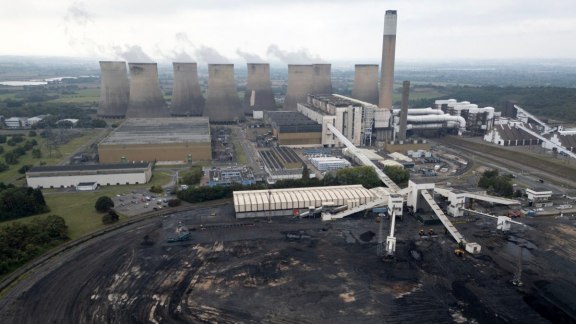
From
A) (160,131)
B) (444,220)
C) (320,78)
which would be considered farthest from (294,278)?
(320,78)

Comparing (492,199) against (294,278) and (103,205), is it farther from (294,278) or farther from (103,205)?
(103,205)

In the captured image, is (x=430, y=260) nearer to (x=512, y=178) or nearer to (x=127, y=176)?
(x=512, y=178)

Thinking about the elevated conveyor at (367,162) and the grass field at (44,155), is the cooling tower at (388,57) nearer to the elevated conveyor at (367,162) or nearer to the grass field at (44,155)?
the elevated conveyor at (367,162)

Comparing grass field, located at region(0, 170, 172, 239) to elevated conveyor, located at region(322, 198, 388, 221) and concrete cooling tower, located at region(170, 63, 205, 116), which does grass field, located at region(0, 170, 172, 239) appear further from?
concrete cooling tower, located at region(170, 63, 205, 116)

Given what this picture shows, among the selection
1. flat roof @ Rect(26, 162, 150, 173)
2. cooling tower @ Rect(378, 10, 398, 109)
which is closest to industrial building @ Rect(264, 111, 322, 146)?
cooling tower @ Rect(378, 10, 398, 109)

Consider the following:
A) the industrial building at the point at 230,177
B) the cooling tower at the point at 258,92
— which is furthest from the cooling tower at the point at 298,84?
the industrial building at the point at 230,177

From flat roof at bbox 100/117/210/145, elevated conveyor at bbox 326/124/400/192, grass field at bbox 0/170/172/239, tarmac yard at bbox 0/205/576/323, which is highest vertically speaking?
flat roof at bbox 100/117/210/145
